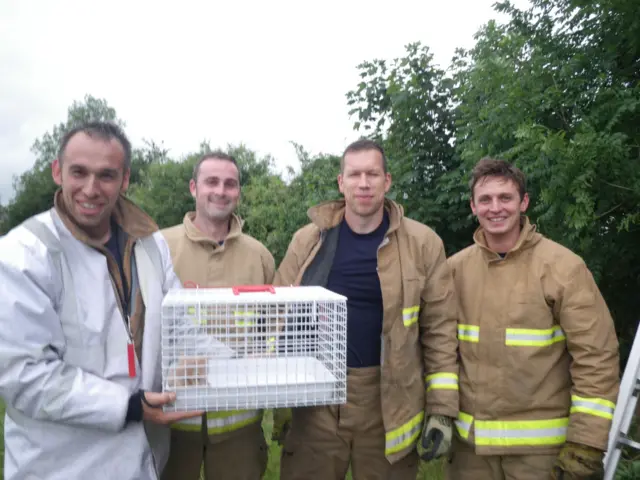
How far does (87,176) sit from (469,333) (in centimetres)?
214

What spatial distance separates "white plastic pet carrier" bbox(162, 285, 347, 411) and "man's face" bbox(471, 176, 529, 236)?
110 cm

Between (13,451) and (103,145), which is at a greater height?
(103,145)

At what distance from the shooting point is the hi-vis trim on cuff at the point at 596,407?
250 cm

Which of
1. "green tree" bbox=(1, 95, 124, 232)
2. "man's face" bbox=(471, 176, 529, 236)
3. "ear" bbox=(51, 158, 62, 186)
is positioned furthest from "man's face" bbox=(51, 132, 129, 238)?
"green tree" bbox=(1, 95, 124, 232)

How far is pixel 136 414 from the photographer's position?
2016 mm

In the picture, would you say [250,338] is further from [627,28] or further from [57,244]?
[627,28]

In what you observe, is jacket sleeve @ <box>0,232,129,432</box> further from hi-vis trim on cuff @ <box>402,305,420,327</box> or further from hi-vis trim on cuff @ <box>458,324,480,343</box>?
hi-vis trim on cuff @ <box>458,324,480,343</box>

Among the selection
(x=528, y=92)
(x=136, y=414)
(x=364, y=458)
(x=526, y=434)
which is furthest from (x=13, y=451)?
(x=528, y=92)

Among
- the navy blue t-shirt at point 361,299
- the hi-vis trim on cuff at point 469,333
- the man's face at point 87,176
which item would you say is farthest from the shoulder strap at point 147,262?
the hi-vis trim on cuff at point 469,333

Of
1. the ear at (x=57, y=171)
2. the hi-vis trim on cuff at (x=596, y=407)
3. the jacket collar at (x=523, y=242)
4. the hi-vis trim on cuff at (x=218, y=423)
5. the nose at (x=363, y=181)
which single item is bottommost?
the hi-vis trim on cuff at (x=218, y=423)

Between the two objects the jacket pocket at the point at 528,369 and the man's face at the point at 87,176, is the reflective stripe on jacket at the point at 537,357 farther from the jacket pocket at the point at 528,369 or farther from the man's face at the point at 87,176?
the man's face at the point at 87,176

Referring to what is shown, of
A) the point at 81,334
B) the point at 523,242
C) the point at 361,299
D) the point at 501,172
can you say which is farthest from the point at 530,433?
the point at 81,334

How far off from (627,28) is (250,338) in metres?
3.88

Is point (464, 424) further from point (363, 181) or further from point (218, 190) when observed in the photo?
point (218, 190)
